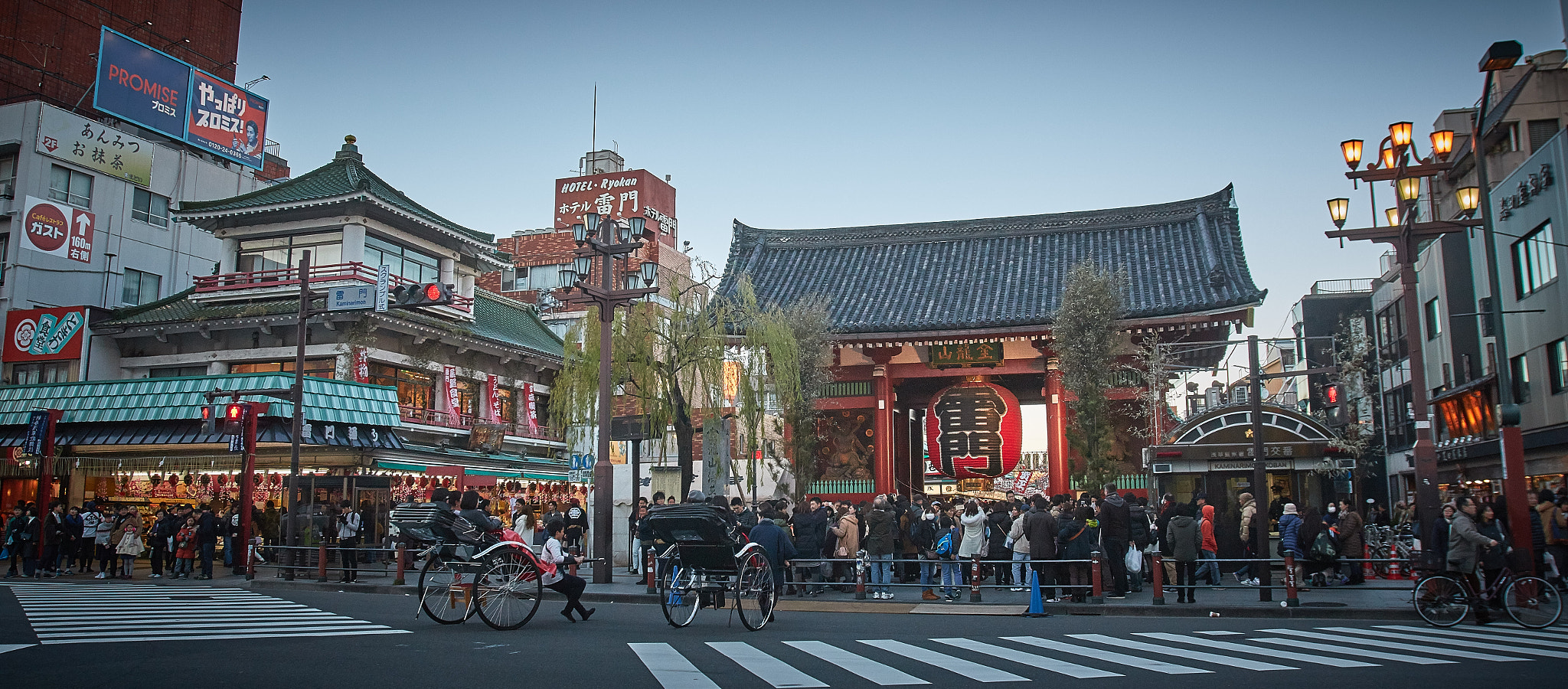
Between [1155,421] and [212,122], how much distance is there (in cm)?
3559

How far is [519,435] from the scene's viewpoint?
36.6 metres

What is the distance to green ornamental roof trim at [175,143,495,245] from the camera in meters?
31.3

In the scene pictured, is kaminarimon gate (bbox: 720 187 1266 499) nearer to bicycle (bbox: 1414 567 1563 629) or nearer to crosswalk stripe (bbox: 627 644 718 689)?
bicycle (bbox: 1414 567 1563 629)

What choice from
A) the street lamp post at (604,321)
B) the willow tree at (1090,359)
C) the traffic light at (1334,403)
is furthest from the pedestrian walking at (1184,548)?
the traffic light at (1334,403)

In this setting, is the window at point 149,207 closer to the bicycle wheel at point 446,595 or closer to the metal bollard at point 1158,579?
the bicycle wheel at point 446,595

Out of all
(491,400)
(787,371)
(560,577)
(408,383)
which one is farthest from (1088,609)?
(491,400)

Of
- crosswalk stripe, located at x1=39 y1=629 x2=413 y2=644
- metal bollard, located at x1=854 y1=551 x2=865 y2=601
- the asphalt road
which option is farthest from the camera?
metal bollard, located at x1=854 y1=551 x2=865 y2=601

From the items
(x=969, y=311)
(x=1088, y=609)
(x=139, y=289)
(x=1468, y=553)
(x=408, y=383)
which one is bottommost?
(x=1088, y=609)

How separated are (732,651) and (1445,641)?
706 centimetres

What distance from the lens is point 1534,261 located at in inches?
928

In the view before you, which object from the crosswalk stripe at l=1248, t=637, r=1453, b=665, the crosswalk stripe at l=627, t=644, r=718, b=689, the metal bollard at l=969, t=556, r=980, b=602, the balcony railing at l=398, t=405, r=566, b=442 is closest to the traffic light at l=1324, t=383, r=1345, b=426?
the metal bollard at l=969, t=556, r=980, b=602

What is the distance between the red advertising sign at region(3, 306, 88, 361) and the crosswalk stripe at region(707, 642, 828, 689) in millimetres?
29946

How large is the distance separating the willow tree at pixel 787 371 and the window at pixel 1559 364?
1607 cm

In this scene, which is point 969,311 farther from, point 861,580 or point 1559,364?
point 1559,364
